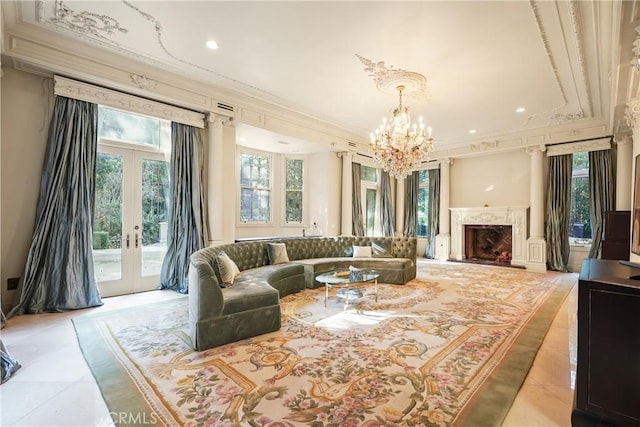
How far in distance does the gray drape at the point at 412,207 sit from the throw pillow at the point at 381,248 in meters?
3.44

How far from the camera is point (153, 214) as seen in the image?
16.2 feet

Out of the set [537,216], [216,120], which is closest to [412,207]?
[537,216]

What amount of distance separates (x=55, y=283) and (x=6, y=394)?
211 cm

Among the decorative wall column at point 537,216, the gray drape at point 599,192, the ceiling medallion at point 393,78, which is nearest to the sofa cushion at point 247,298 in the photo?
the ceiling medallion at point 393,78

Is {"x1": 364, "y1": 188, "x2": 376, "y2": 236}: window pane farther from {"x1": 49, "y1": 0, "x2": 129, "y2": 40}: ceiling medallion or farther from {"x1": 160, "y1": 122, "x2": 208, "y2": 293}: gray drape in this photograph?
{"x1": 49, "y1": 0, "x2": 129, "y2": 40}: ceiling medallion

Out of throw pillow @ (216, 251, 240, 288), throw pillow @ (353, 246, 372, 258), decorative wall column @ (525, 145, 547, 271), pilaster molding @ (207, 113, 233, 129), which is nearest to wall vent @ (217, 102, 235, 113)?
pilaster molding @ (207, 113, 233, 129)

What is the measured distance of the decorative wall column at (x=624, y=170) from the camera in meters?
5.81

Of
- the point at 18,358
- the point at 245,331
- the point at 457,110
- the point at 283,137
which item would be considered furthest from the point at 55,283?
the point at 457,110

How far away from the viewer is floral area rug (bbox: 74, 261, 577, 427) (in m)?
1.89

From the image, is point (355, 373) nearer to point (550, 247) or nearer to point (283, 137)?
point (283, 137)

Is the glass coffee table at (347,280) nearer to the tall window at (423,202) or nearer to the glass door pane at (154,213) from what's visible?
the glass door pane at (154,213)

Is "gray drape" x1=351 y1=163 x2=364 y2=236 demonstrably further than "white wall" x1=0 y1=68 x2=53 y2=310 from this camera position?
Yes

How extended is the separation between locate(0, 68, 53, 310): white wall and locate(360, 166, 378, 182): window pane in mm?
6827

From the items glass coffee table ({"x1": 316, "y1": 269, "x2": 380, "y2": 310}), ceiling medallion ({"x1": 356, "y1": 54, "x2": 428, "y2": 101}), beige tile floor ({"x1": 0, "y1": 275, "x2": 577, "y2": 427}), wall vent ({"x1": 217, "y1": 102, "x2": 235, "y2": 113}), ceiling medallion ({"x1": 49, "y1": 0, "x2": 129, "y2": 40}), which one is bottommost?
beige tile floor ({"x1": 0, "y1": 275, "x2": 577, "y2": 427})
